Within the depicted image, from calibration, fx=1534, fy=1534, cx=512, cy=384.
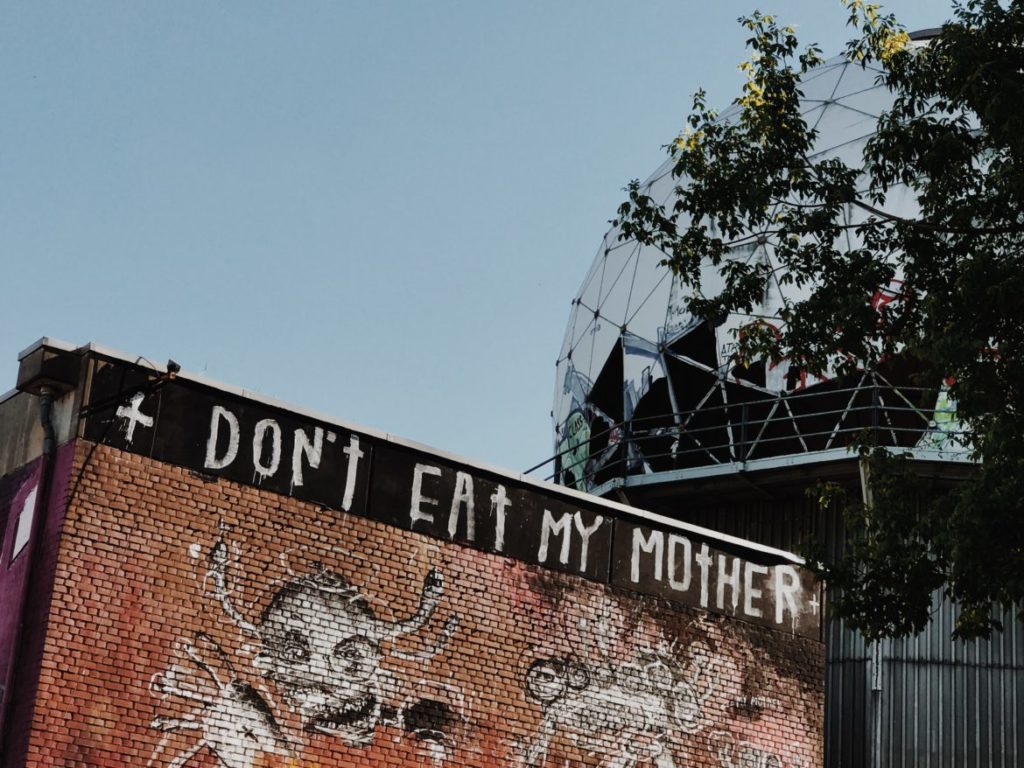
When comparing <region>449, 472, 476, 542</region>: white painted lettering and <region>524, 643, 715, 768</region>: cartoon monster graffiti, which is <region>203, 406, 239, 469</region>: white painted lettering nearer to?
<region>449, 472, 476, 542</region>: white painted lettering

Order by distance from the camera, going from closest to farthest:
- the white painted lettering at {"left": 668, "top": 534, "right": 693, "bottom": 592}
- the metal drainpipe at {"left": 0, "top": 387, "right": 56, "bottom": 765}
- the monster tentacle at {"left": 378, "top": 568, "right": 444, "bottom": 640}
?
1. the metal drainpipe at {"left": 0, "top": 387, "right": 56, "bottom": 765}
2. the monster tentacle at {"left": 378, "top": 568, "right": 444, "bottom": 640}
3. the white painted lettering at {"left": 668, "top": 534, "right": 693, "bottom": 592}

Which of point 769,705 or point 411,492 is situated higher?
point 411,492

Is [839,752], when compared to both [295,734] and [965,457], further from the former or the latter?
[295,734]

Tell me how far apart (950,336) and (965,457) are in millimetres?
7457

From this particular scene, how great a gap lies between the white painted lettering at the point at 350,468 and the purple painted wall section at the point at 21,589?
3.35 meters

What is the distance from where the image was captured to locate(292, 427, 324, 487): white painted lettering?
17.6m

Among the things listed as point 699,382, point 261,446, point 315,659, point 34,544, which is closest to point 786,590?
point 699,382

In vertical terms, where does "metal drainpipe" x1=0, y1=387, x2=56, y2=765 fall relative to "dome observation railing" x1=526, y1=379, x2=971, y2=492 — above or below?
below

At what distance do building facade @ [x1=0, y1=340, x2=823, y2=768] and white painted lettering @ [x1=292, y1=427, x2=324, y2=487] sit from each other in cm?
3

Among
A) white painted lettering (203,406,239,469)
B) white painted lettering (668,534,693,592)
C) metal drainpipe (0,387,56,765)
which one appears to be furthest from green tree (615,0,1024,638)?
metal drainpipe (0,387,56,765)

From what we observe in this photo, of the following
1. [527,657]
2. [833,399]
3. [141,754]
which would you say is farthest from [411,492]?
[833,399]

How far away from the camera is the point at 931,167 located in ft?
58.6

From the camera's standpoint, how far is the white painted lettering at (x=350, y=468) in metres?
18.0

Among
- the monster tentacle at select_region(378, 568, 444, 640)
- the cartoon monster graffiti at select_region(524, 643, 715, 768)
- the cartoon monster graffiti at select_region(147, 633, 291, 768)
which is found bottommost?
the cartoon monster graffiti at select_region(147, 633, 291, 768)
